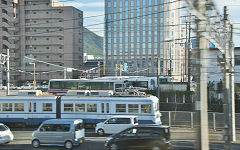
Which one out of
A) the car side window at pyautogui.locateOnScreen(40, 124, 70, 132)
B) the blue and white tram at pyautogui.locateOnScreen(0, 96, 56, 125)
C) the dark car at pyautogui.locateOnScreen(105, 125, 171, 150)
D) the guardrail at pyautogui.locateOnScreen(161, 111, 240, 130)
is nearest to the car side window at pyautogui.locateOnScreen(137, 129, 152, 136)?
the dark car at pyautogui.locateOnScreen(105, 125, 171, 150)

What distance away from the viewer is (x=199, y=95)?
674cm

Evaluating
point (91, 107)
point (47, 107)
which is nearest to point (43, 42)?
point (47, 107)

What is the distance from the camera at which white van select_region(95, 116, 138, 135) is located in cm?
1817

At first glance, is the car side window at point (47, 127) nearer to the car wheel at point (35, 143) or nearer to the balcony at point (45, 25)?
the car wheel at point (35, 143)

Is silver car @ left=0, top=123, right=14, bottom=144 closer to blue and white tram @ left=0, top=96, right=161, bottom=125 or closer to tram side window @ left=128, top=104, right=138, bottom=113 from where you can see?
blue and white tram @ left=0, top=96, right=161, bottom=125

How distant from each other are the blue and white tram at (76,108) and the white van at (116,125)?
2.49 metres

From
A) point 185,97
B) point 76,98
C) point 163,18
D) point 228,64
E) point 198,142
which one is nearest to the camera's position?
point 198,142

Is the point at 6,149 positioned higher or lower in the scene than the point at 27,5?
lower

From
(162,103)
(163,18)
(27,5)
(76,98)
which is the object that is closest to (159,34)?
(163,18)

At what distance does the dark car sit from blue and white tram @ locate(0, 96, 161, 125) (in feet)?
21.2

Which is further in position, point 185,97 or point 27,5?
point 27,5

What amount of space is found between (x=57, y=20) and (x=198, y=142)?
60271mm

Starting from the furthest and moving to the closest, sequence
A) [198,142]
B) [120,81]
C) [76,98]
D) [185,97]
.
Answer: [120,81] < [185,97] < [76,98] < [198,142]

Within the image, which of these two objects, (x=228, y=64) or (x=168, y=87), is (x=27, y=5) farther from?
(x=228, y=64)
